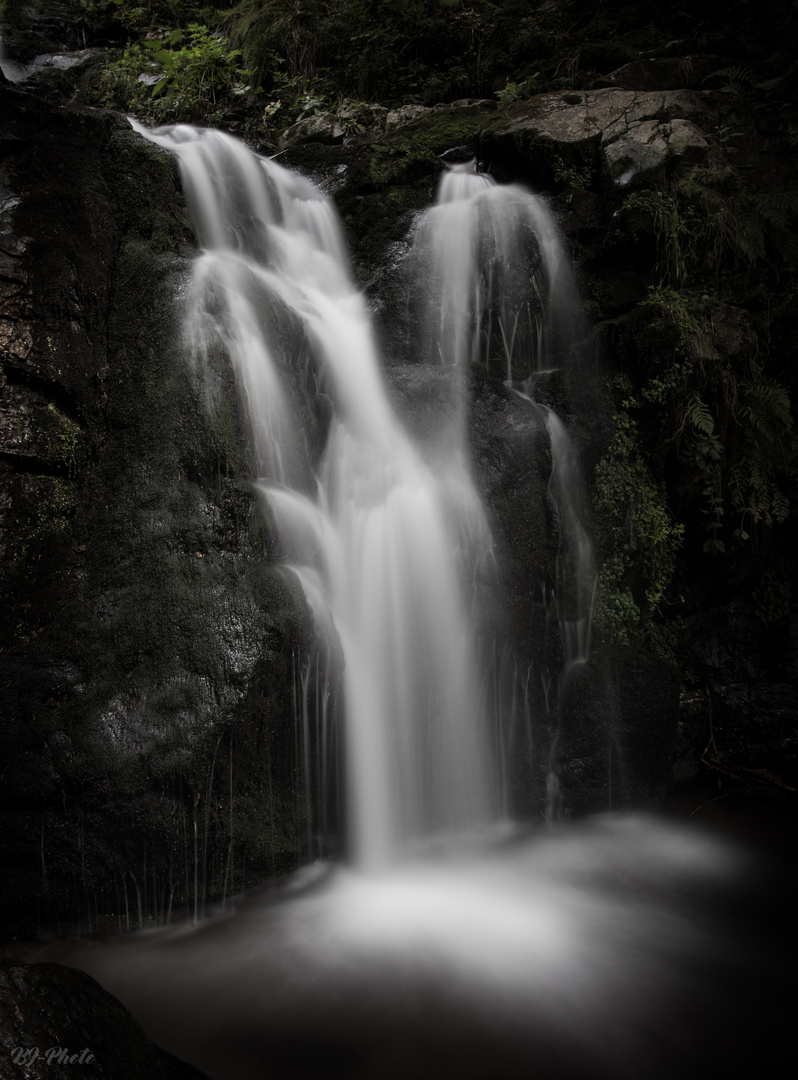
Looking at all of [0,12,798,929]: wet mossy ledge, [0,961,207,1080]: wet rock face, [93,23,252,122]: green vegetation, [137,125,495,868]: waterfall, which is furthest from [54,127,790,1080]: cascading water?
[93,23,252,122]: green vegetation

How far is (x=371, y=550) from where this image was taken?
4.85 metres

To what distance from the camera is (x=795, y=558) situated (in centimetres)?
604

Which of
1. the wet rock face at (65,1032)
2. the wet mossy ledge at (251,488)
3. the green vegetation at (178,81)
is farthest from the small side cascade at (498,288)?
the wet rock face at (65,1032)

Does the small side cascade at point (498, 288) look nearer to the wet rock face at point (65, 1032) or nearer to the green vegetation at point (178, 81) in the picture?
the green vegetation at point (178, 81)

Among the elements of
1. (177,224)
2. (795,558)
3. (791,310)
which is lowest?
(795,558)

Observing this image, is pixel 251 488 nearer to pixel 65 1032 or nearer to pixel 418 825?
pixel 418 825

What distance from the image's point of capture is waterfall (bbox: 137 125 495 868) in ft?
14.5

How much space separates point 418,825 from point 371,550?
6.41 ft

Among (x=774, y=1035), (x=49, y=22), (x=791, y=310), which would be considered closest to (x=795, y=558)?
(x=791, y=310)

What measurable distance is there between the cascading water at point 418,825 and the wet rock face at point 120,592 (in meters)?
0.31

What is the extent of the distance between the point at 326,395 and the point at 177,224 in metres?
1.79

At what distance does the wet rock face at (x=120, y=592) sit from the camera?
11.5ft

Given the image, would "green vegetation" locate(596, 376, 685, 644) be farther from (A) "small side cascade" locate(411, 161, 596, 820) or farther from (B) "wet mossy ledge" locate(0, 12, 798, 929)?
(A) "small side cascade" locate(411, 161, 596, 820)

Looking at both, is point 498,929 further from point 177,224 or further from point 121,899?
point 177,224
